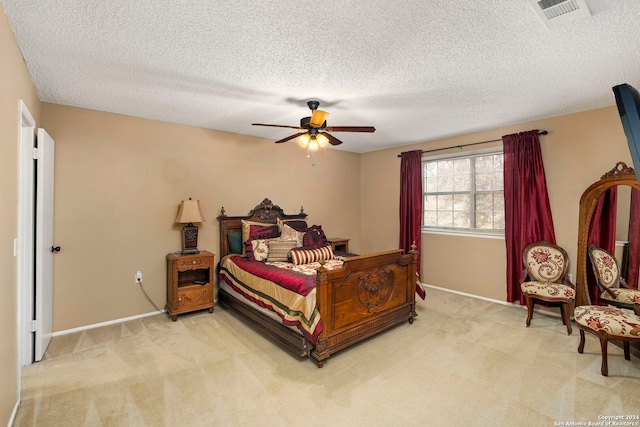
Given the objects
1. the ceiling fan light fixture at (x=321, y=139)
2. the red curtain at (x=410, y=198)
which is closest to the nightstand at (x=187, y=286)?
the ceiling fan light fixture at (x=321, y=139)

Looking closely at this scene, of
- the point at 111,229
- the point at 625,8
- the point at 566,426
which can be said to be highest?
the point at 625,8

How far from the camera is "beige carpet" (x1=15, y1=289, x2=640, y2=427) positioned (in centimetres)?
197

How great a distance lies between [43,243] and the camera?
107 inches

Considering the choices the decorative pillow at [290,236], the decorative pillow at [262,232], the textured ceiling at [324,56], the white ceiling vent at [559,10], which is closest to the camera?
the white ceiling vent at [559,10]

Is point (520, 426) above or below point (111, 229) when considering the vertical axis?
below

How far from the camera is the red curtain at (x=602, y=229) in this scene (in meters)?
3.28

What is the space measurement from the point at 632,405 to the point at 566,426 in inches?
24.4

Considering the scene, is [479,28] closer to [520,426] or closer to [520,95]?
[520,95]

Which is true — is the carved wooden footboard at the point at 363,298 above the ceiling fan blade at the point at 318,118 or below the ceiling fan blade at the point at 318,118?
below

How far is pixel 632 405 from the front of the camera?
6.72 ft

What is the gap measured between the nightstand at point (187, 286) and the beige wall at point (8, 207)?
156 centimetres

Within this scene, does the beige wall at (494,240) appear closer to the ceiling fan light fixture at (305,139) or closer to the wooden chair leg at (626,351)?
the wooden chair leg at (626,351)

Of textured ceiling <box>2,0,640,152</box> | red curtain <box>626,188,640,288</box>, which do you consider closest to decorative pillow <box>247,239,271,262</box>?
textured ceiling <box>2,0,640,152</box>

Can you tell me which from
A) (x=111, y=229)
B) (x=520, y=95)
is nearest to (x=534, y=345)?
(x=520, y=95)
